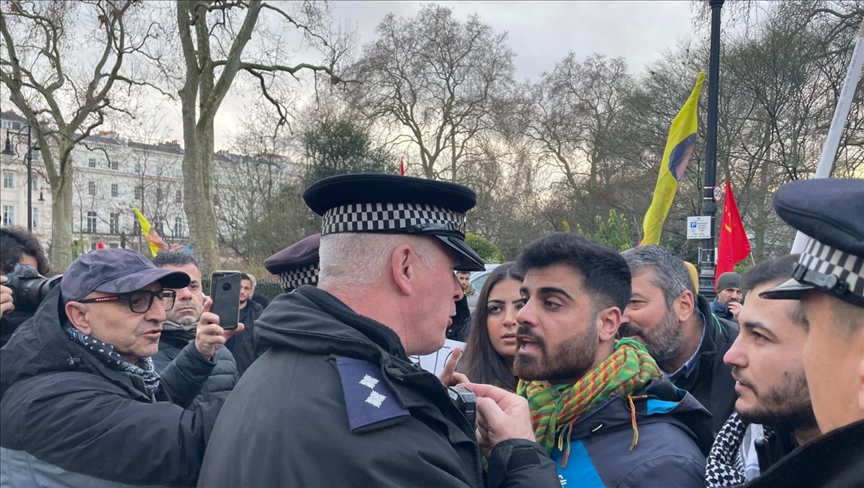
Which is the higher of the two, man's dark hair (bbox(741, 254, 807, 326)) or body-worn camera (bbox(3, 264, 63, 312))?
man's dark hair (bbox(741, 254, 807, 326))

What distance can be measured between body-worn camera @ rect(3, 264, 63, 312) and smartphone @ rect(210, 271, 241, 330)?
3.25 feet

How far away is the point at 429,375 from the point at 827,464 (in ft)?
2.77

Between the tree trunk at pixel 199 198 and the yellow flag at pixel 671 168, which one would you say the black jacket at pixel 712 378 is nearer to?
the yellow flag at pixel 671 168

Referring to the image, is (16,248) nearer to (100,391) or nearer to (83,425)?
(100,391)

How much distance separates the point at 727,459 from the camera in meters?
2.37

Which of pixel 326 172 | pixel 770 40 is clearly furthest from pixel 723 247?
pixel 326 172

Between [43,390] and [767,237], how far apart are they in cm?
1970

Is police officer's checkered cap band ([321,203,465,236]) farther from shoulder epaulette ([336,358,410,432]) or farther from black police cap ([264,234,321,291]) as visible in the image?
black police cap ([264,234,321,291])

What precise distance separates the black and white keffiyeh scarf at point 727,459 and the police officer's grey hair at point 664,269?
137 centimetres

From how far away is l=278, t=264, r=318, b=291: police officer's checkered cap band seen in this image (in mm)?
3543

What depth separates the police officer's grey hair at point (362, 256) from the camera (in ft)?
6.47

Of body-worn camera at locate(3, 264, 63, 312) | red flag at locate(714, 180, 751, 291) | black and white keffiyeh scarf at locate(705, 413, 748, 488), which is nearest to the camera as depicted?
black and white keffiyeh scarf at locate(705, 413, 748, 488)

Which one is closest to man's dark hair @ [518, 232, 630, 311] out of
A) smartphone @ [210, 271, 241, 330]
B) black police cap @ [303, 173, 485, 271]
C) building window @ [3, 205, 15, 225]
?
black police cap @ [303, 173, 485, 271]

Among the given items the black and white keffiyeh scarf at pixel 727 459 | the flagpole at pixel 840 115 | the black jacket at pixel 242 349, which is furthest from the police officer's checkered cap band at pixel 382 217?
the black jacket at pixel 242 349
